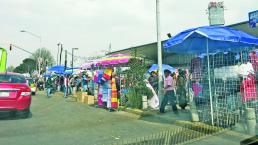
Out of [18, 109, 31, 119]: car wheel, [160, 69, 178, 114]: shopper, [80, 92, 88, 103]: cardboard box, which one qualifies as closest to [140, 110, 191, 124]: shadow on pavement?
[160, 69, 178, 114]: shopper

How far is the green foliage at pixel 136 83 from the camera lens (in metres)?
14.3

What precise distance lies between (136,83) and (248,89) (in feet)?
20.9

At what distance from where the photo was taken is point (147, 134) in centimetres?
869

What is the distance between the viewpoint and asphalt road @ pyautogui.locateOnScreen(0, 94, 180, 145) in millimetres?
8008

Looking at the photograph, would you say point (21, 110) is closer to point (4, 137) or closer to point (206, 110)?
point (4, 137)

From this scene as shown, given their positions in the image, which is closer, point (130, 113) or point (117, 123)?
point (117, 123)

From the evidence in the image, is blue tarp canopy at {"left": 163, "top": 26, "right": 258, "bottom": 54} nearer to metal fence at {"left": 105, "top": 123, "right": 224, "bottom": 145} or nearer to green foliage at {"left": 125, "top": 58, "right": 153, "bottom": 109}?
metal fence at {"left": 105, "top": 123, "right": 224, "bottom": 145}

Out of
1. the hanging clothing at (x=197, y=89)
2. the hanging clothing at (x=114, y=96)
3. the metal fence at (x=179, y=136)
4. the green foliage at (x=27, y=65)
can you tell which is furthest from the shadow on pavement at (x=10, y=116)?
the green foliage at (x=27, y=65)

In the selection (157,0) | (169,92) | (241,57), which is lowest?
(169,92)

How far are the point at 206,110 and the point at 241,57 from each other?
1772 mm

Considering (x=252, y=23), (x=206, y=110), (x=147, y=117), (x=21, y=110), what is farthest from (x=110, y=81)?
(x=252, y=23)

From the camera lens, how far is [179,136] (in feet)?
26.7

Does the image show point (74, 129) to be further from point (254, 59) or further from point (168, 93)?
point (254, 59)

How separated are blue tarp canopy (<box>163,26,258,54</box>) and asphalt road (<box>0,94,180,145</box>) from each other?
97.0 inches
